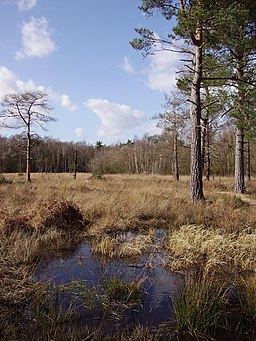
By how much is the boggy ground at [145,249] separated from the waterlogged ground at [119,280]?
0.73ft

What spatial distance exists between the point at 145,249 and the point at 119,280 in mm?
2192

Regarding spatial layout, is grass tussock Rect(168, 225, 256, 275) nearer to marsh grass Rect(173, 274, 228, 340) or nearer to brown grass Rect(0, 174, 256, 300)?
brown grass Rect(0, 174, 256, 300)

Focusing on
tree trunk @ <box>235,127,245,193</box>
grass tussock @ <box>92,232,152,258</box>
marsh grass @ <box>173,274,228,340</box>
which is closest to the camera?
marsh grass @ <box>173,274,228,340</box>

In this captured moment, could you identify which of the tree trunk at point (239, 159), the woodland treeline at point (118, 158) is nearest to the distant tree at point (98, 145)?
the woodland treeline at point (118, 158)

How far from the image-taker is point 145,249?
665cm

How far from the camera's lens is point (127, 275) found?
200 inches

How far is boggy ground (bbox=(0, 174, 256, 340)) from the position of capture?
3.45 m

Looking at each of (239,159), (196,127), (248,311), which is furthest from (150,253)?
(239,159)

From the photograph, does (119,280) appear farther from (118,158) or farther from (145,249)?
(118,158)

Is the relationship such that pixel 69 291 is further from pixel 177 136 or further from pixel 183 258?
pixel 177 136

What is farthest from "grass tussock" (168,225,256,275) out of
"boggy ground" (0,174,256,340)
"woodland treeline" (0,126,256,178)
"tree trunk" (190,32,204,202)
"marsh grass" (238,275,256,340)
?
"woodland treeline" (0,126,256,178)

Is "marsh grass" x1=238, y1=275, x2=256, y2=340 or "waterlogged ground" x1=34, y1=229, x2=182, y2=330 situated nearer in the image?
"marsh grass" x1=238, y1=275, x2=256, y2=340

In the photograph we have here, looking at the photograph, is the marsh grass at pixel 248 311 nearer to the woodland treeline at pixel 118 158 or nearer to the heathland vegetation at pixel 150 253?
the heathland vegetation at pixel 150 253

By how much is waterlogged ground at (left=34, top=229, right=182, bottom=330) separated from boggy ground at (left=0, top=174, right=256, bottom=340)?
222 millimetres
